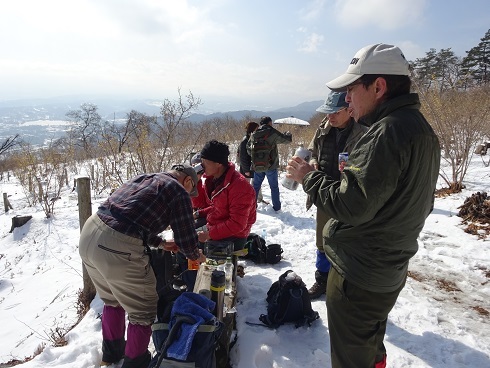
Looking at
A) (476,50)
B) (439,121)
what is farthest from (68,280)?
(476,50)

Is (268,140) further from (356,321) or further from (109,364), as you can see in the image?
(356,321)

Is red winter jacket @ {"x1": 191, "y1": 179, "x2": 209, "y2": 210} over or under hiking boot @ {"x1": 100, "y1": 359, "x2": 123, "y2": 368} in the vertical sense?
over

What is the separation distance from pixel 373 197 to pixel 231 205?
1.99m

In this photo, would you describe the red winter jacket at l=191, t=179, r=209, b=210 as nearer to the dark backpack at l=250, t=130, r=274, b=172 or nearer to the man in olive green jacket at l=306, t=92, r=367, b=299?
the man in olive green jacket at l=306, t=92, r=367, b=299

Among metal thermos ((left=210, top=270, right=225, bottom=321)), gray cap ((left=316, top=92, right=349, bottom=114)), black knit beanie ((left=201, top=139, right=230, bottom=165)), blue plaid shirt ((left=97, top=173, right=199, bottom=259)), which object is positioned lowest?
metal thermos ((left=210, top=270, right=225, bottom=321))

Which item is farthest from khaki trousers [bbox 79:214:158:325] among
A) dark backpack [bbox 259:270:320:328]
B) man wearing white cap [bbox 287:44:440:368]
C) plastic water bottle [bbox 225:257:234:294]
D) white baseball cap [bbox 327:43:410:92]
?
white baseball cap [bbox 327:43:410:92]

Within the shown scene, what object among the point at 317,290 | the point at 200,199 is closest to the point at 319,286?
the point at 317,290

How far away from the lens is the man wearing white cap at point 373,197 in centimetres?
127

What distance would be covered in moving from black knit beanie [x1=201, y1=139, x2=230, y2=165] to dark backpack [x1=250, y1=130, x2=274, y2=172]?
9.50 feet

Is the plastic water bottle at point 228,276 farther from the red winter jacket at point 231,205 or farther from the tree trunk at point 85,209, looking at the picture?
the tree trunk at point 85,209

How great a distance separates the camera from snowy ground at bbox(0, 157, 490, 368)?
2.46 m

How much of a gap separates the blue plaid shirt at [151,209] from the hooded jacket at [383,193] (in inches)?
41.3

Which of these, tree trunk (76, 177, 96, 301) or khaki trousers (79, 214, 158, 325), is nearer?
khaki trousers (79, 214, 158, 325)

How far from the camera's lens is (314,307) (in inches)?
122
